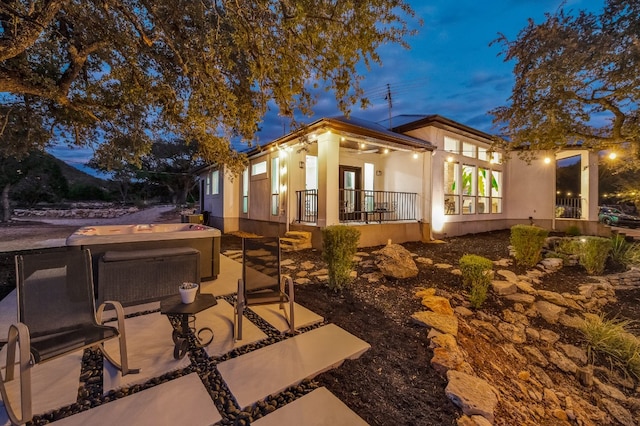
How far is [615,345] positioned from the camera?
3.55m

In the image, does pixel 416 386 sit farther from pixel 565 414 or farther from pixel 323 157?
pixel 323 157

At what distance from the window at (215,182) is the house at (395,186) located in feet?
1.88

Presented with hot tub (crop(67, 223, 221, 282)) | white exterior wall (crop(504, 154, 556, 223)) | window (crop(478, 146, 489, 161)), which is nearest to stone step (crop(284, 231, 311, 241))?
hot tub (crop(67, 223, 221, 282))

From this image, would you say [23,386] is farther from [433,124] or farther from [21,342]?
[433,124]

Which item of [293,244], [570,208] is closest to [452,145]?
[570,208]

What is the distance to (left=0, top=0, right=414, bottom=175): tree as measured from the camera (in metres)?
3.37

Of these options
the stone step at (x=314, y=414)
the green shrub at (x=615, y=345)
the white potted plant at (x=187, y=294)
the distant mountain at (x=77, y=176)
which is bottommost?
the green shrub at (x=615, y=345)

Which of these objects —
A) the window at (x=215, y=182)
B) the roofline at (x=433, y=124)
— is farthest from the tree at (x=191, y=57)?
the window at (x=215, y=182)

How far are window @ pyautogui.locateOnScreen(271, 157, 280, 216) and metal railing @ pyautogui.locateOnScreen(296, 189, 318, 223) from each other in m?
1.02

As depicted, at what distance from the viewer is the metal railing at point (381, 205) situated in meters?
9.90

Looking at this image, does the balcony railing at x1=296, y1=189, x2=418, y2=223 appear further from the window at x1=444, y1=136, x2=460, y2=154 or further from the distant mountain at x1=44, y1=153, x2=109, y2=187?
the distant mountain at x1=44, y1=153, x2=109, y2=187

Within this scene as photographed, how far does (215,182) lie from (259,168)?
4.40 m

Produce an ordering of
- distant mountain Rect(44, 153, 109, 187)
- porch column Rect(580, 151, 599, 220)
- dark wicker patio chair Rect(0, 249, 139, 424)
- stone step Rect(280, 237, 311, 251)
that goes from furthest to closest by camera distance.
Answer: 1. distant mountain Rect(44, 153, 109, 187)
2. porch column Rect(580, 151, 599, 220)
3. stone step Rect(280, 237, 311, 251)
4. dark wicker patio chair Rect(0, 249, 139, 424)

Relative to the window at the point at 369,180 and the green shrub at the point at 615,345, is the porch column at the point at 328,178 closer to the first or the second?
the window at the point at 369,180
